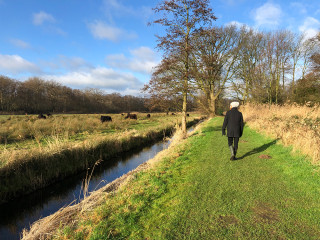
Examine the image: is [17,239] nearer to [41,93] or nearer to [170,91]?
[170,91]

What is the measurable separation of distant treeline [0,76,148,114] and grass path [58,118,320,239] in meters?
33.4

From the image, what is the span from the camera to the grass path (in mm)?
2619

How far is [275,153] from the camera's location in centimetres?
654

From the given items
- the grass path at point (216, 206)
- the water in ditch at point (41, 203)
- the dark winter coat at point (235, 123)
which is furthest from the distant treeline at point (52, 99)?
the grass path at point (216, 206)

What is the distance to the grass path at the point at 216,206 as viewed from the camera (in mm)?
2619

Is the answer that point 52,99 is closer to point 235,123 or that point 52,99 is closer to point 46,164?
point 46,164

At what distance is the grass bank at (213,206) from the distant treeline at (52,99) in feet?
110

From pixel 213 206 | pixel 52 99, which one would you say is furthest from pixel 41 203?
pixel 52 99

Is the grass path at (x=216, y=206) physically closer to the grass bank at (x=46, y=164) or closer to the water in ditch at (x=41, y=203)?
the water in ditch at (x=41, y=203)

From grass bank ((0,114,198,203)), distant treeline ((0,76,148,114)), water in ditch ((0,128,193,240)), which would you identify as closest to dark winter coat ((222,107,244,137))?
water in ditch ((0,128,193,240))

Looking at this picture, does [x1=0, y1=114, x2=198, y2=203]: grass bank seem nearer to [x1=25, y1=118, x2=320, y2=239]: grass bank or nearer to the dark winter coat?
[x1=25, y1=118, x2=320, y2=239]: grass bank

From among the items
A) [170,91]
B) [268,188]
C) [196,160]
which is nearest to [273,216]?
[268,188]

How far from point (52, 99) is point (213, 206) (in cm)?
7154

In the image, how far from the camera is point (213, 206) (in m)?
3.22
